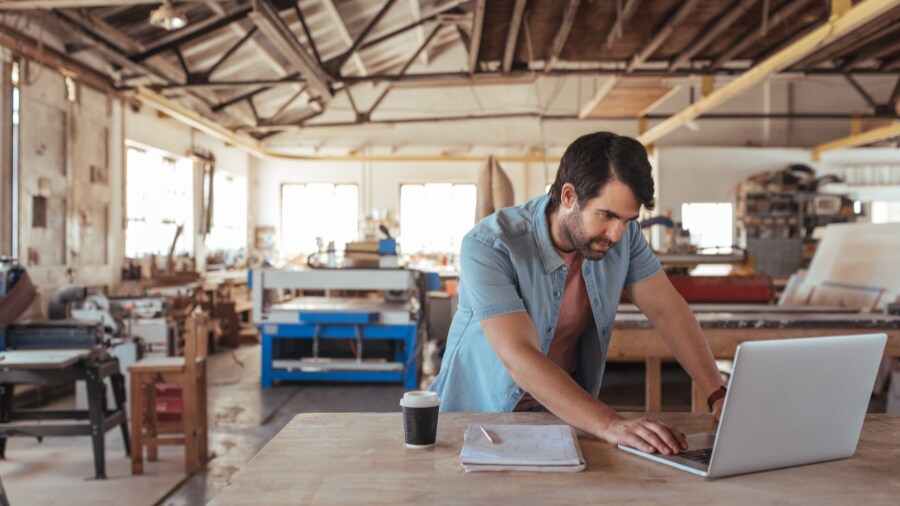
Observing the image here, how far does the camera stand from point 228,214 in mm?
12297

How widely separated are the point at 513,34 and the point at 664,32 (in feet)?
3.58

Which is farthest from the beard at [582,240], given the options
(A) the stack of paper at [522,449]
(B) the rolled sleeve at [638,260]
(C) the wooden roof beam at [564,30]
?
(C) the wooden roof beam at [564,30]

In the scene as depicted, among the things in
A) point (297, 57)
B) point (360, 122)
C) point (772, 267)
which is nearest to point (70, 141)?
point (297, 57)

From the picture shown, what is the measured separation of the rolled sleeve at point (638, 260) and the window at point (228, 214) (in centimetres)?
957

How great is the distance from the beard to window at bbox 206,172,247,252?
9706 millimetres

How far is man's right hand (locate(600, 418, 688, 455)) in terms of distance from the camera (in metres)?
1.42

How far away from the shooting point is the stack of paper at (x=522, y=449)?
134 cm

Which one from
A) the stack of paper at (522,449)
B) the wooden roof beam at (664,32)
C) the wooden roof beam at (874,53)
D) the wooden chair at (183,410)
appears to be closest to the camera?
the stack of paper at (522,449)

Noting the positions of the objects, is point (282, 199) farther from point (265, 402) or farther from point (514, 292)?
point (514, 292)

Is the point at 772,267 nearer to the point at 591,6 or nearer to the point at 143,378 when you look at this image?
the point at 591,6

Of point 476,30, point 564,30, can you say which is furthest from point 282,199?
point 564,30

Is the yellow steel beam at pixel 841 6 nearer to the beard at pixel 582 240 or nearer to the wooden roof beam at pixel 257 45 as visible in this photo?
the beard at pixel 582 240

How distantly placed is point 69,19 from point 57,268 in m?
2.16

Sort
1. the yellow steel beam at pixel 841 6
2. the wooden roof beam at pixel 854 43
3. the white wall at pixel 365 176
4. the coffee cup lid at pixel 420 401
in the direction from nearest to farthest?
the coffee cup lid at pixel 420 401 → the yellow steel beam at pixel 841 6 → the wooden roof beam at pixel 854 43 → the white wall at pixel 365 176
